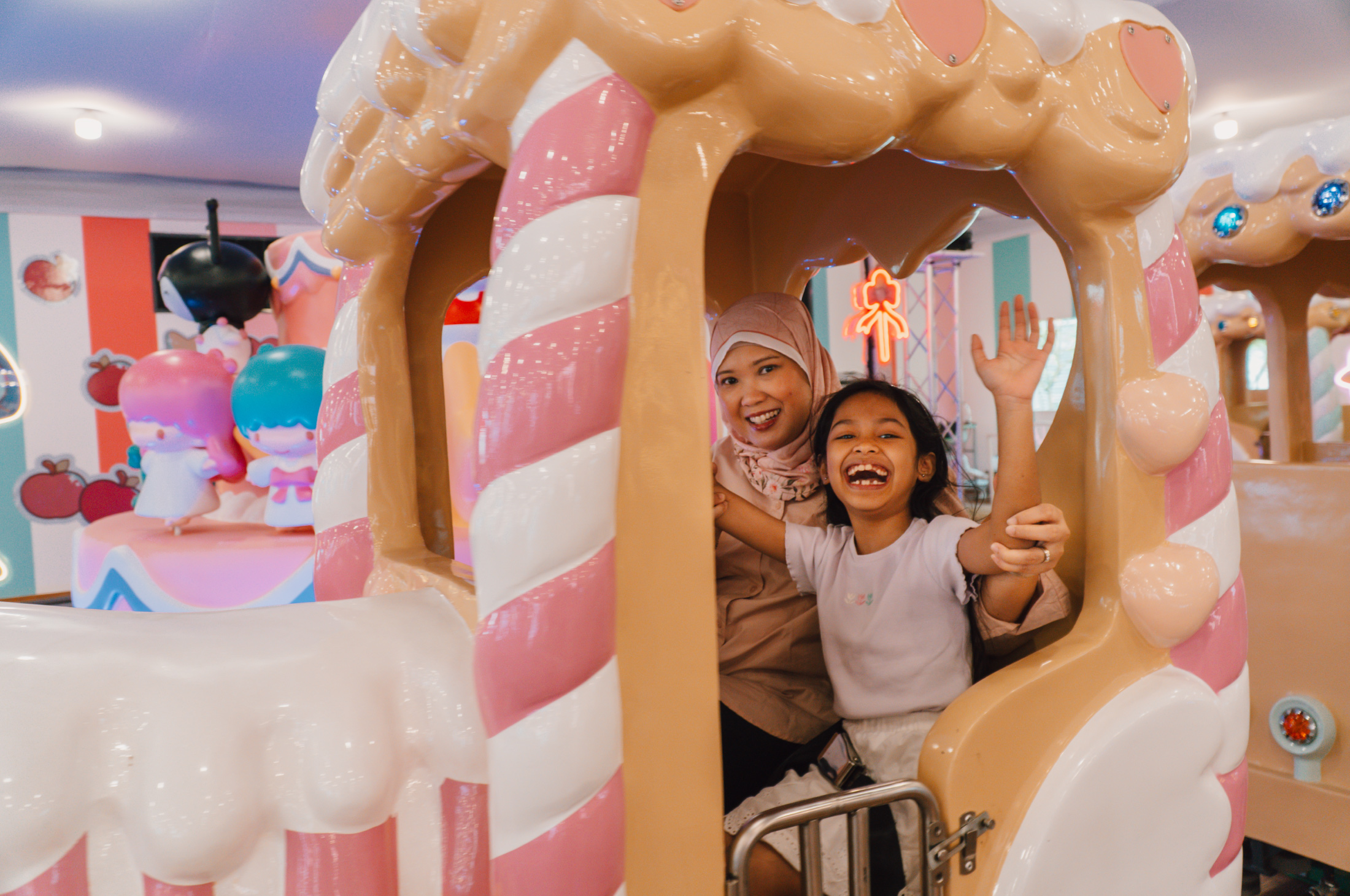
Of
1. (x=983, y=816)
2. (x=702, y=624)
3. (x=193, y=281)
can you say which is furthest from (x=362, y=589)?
(x=193, y=281)

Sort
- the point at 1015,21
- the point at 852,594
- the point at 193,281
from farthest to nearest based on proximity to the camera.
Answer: the point at 193,281 → the point at 852,594 → the point at 1015,21

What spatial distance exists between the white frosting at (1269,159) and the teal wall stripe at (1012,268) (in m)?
6.69

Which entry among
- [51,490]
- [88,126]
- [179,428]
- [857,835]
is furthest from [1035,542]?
[51,490]

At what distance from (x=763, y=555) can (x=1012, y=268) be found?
8.31 metres

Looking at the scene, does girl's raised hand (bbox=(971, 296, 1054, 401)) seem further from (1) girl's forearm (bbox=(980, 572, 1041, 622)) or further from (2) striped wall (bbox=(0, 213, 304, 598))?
(2) striped wall (bbox=(0, 213, 304, 598))

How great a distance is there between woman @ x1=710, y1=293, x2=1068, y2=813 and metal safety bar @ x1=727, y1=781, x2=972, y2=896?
0.36 meters

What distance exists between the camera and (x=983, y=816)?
1090 mm

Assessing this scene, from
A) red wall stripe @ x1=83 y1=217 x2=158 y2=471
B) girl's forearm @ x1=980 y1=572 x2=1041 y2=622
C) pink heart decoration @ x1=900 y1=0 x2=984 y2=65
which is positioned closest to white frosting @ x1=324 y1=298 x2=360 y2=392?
pink heart decoration @ x1=900 y1=0 x2=984 y2=65

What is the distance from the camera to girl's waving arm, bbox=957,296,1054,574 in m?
1.18

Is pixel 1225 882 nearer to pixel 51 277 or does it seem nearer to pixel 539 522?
pixel 539 522

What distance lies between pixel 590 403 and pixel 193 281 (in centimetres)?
348

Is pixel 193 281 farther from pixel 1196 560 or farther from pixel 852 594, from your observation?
pixel 1196 560

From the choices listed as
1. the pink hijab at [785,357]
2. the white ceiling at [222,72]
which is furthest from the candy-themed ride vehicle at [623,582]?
the white ceiling at [222,72]

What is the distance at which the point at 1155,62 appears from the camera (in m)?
1.15
